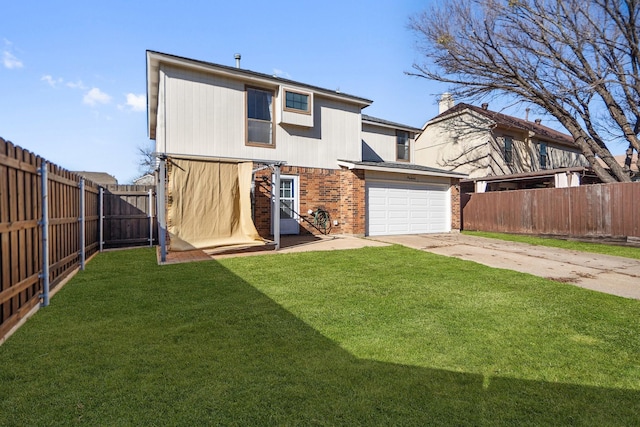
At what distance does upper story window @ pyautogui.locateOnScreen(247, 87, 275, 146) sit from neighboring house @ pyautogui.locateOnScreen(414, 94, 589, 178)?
10.3 meters

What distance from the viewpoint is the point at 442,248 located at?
9562 mm

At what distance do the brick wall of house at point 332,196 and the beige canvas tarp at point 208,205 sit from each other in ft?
9.19

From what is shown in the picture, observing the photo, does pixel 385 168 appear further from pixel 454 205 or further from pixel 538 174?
pixel 538 174

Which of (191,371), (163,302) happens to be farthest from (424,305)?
(163,302)

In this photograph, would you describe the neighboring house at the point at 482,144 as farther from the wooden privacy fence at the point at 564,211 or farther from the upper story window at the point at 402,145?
the wooden privacy fence at the point at 564,211

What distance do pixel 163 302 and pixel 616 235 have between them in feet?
45.2

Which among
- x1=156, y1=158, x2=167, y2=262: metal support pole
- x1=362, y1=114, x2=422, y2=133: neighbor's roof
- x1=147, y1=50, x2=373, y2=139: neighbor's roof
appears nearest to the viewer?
x1=156, y1=158, x2=167, y2=262: metal support pole

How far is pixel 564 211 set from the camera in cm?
1250

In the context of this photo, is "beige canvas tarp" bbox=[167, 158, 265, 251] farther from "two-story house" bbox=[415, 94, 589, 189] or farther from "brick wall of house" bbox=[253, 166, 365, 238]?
"two-story house" bbox=[415, 94, 589, 189]

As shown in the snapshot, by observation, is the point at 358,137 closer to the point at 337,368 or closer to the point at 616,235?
the point at 616,235

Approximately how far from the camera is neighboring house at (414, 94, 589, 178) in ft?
60.8

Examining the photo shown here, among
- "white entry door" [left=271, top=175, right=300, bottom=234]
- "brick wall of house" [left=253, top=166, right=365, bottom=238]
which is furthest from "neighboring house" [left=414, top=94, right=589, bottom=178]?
"white entry door" [left=271, top=175, right=300, bottom=234]

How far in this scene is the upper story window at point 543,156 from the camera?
20.8 meters

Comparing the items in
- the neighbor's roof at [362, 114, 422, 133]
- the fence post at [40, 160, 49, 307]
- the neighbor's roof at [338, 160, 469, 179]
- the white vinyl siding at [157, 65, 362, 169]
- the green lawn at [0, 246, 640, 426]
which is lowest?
the green lawn at [0, 246, 640, 426]
